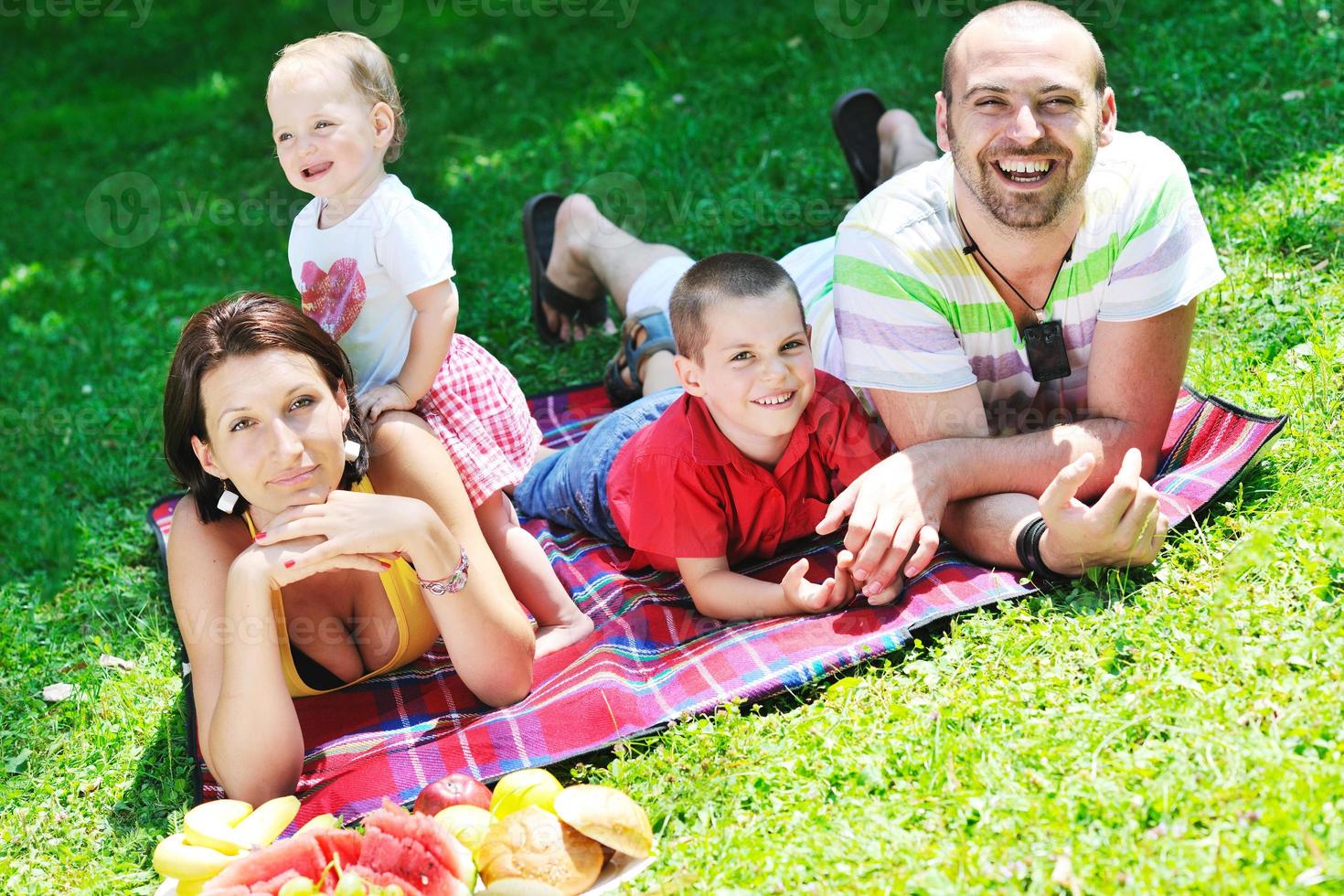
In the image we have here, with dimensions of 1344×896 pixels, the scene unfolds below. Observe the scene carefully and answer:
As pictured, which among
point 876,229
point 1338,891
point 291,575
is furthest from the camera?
point 876,229

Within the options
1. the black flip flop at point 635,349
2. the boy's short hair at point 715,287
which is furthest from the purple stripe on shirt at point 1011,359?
the black flip flop at point 635,349

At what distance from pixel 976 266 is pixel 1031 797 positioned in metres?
1.57

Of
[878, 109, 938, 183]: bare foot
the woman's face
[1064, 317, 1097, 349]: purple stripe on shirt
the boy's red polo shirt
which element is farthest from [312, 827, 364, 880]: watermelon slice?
[878, 109, 938, 183]: bare foot

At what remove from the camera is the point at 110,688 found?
4059mm

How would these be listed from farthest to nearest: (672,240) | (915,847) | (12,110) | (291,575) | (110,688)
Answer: (12,110) < (672,240) < (110,688) < (291,575) < (915,847)

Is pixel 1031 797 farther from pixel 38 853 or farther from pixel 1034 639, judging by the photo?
pixel 38 853

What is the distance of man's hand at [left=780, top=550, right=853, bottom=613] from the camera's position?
3.51m

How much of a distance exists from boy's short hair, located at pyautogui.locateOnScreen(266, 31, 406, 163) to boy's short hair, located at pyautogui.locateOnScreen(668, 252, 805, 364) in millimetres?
1097

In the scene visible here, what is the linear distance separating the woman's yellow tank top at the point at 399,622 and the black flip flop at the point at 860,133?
3.20 m

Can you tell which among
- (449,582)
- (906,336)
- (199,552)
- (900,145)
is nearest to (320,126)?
(199,552)

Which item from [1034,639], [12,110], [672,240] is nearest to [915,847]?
[1034,639]

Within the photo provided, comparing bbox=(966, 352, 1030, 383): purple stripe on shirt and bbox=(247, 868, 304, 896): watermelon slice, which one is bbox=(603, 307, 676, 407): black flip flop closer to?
bbox=(966, 352, 1030, 383): purple stripe on shirt

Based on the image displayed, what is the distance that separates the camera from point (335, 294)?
12.7ft

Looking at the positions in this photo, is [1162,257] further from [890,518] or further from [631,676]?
[631,676]
